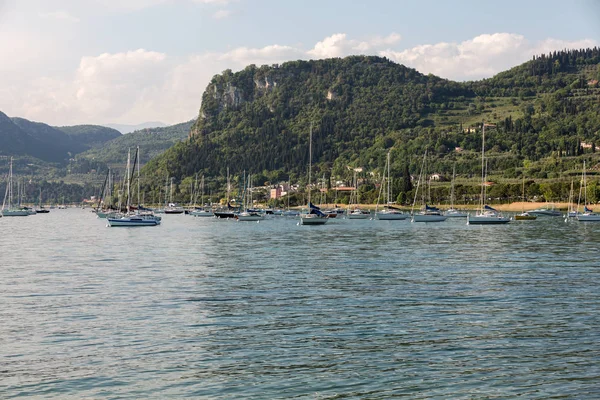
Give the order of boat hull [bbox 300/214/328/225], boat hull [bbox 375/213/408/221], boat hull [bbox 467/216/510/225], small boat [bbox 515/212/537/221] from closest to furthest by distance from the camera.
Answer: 1. boat hull [bbox 467/216/510/225]
2. boat hull [bbox 300/214/328/225]
3. small boat [bbox 515/212/537/221]
4. boat hull [bbox 375/213/408/221]

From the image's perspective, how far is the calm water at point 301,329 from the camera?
59.6 ft

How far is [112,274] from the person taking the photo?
138ft

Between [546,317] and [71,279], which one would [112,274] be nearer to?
[71,279]

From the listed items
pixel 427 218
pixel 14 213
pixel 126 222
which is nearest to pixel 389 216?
pixel 427 218

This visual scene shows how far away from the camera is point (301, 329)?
971 inches

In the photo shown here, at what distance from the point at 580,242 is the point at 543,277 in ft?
109

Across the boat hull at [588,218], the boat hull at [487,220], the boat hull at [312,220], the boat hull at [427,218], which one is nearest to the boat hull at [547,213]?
the boat hull at [588,218]

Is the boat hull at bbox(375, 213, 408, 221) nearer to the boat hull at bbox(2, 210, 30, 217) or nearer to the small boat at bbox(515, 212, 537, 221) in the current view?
the small boat at bbox(515, 212, 537, 221)

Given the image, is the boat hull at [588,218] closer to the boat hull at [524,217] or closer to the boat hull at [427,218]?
the boat hull at [524,217]

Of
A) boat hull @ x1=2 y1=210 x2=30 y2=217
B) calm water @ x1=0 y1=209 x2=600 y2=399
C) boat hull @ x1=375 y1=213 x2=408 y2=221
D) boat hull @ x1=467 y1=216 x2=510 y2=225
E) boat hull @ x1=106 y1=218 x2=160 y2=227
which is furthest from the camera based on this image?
boat hull @ x1=2 y1=210 x2=30 y2=217

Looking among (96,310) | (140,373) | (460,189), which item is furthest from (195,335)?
(460,189)

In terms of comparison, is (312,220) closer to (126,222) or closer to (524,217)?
(126,222)

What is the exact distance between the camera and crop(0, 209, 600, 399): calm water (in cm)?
1817

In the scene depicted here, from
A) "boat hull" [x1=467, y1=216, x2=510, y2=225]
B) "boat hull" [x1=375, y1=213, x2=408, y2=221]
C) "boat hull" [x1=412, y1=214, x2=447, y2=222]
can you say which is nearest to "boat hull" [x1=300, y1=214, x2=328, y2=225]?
"boat hull" [x1=412, y1=214, x2=447, y2=222]
